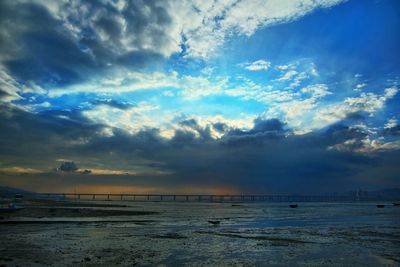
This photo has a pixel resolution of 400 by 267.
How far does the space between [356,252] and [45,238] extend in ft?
89.5

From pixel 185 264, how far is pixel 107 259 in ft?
16.6

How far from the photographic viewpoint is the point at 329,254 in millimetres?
26750

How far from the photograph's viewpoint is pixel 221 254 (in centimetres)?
2633

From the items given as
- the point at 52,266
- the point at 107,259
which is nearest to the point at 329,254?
the point at 107,259

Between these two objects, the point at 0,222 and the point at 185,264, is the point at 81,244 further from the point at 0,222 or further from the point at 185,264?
the point at 0,222

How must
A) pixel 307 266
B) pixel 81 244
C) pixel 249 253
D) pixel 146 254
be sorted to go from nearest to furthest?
pixel 307 266 < pixel 146 254 < pixel 249 253 < pixel 81 244

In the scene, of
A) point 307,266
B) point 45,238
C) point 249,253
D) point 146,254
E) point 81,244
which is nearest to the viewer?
point 307,266

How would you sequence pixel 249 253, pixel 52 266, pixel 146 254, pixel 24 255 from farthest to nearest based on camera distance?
1. pixel 249 253
2. pixel 146 254
3. pixel 24 255
4. pixel 52 266

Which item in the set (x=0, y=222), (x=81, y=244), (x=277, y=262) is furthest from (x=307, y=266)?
(x=0, y=222)

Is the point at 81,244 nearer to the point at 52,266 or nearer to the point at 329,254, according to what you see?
the point at 52,266

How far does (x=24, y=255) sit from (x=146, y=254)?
8049 mm

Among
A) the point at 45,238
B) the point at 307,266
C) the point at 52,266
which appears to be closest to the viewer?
the point at 52,266

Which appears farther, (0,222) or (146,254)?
(0,222)

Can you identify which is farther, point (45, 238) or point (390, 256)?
point (45, 238)
